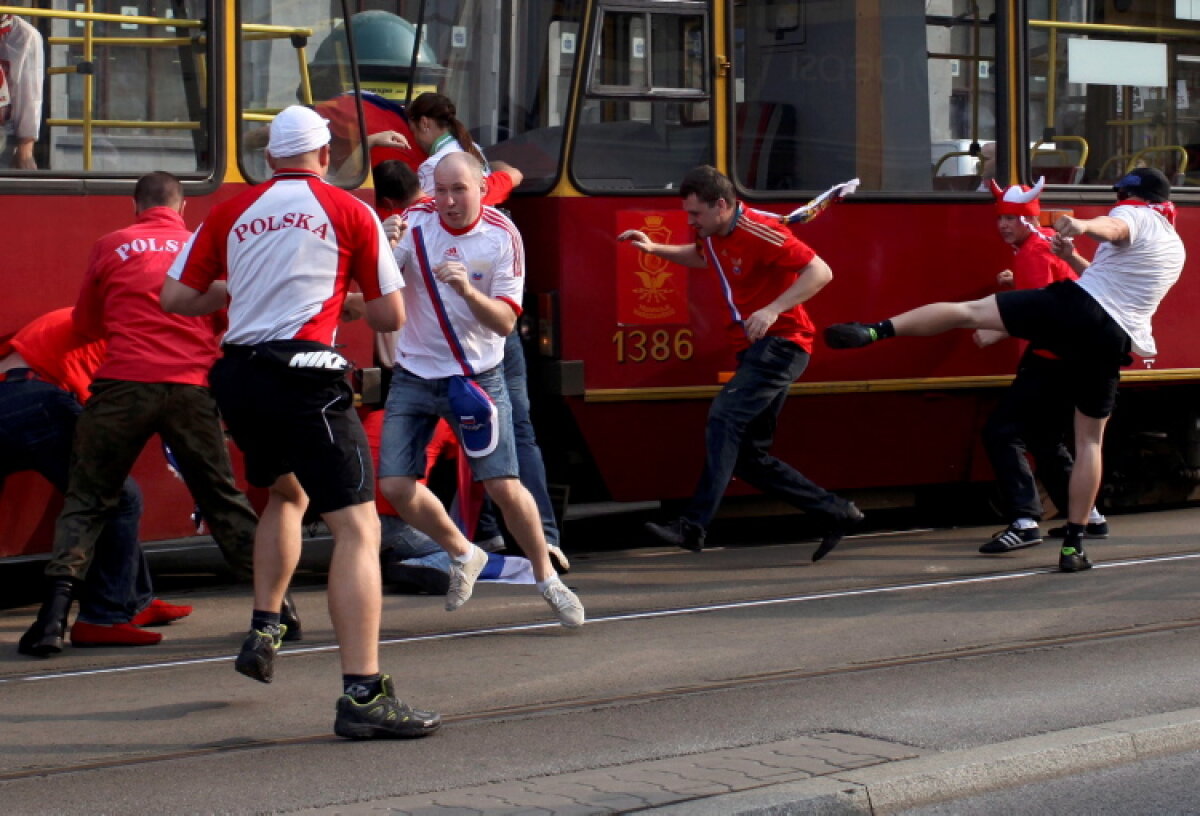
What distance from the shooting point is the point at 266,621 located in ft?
19.1

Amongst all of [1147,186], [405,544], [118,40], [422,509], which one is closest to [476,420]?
[422,509]

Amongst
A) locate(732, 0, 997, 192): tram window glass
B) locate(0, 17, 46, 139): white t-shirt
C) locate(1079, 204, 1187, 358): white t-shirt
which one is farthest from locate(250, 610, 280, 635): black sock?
locate(1079, 204, 1187, 358): white t-shirt

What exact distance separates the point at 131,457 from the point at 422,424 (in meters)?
1.06

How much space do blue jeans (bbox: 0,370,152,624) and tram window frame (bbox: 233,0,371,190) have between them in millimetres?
1342

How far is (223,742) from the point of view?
5430 millimetres

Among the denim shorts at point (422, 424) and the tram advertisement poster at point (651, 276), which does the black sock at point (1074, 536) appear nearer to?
the tram advertisement poster at point (651, 276)

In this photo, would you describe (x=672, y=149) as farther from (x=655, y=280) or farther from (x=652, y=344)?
(x=652, y=344)

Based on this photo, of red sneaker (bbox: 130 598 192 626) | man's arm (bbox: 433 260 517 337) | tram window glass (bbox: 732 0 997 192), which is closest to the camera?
man's arm (bbox: 433 260 517 337)

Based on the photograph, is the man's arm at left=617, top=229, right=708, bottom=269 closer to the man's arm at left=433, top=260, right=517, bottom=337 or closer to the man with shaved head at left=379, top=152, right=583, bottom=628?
the man with shaved head at left=379, top=152, right=583, bottom=628

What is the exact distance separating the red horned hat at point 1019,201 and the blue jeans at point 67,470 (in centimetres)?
438

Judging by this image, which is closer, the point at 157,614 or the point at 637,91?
the point at 157,614

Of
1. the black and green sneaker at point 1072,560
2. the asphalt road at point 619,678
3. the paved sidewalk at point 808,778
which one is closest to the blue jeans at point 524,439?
the asphalt road at point 619,678

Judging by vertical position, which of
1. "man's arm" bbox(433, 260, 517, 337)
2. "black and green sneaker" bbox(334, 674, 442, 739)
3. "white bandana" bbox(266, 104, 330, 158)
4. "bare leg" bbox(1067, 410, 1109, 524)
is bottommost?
"black and green sneaker" bbox(334, 674, 442, 739)

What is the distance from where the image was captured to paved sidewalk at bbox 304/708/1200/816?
15.0ft
